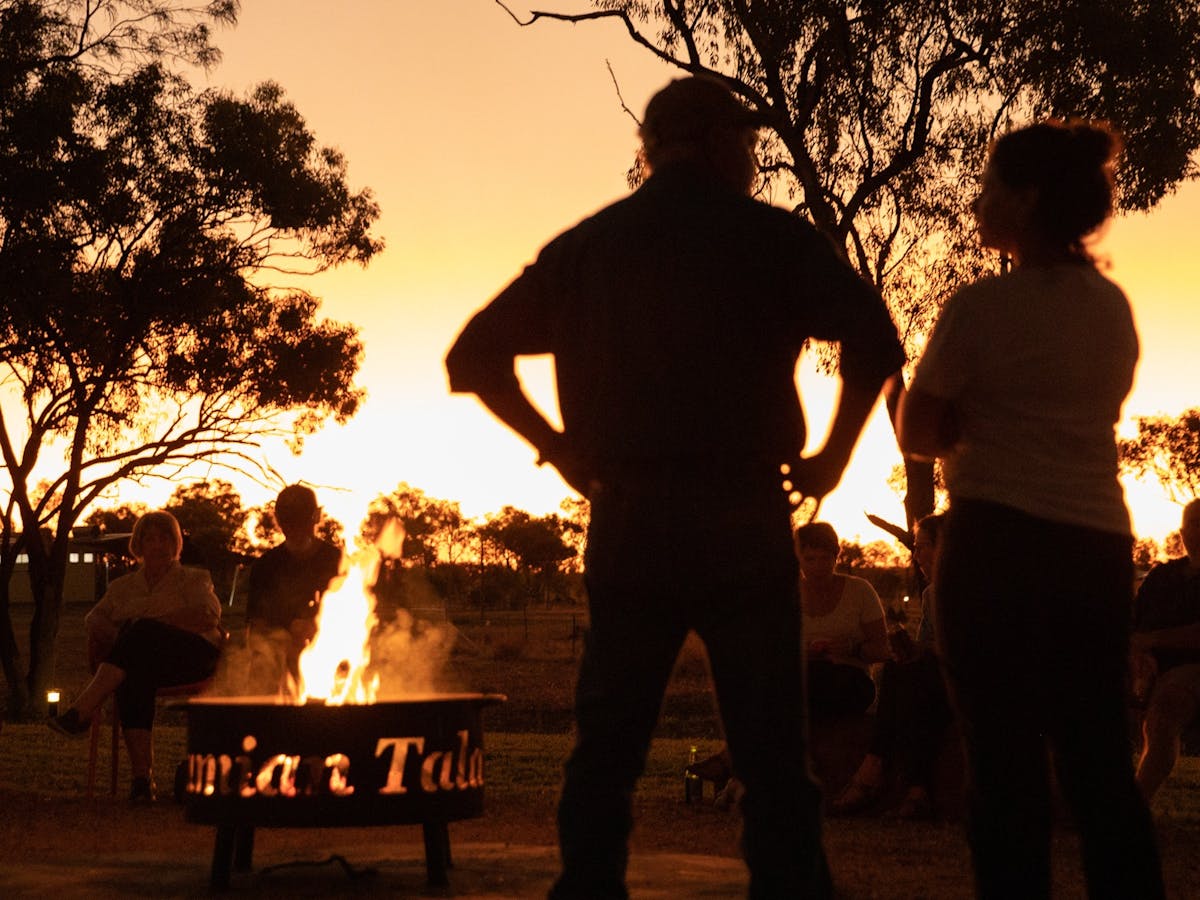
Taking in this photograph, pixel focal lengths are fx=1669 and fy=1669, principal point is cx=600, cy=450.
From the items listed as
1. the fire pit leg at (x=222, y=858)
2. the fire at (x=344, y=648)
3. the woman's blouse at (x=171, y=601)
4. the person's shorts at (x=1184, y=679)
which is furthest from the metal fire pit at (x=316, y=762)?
the woman's blouse at (x=171, y=601)

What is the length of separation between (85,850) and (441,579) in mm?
65332

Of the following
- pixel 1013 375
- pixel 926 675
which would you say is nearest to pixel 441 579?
pixel 926 675

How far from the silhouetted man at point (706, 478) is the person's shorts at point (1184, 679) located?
173 inches

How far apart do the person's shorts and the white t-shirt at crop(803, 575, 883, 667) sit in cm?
134

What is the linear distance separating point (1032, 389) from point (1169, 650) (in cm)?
437

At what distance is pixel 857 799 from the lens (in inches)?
297

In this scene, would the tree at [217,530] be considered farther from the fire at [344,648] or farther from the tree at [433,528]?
the fire at [344,648]

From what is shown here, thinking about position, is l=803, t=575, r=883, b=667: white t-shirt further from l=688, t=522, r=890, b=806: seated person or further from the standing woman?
the standing woman

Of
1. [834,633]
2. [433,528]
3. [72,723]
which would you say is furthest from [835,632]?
[433,528]

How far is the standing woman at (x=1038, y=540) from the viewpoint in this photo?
2.98m

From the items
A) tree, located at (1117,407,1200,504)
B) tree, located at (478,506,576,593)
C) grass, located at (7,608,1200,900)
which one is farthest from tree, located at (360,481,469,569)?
grass, located at (7,608,1200,900)

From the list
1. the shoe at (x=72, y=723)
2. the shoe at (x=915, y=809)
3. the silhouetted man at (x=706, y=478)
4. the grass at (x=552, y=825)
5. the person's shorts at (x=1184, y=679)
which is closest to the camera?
the silhouetted man at (x=706, y=478)

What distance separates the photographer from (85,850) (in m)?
6.22

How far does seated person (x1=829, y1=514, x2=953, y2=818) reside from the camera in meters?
7.50
